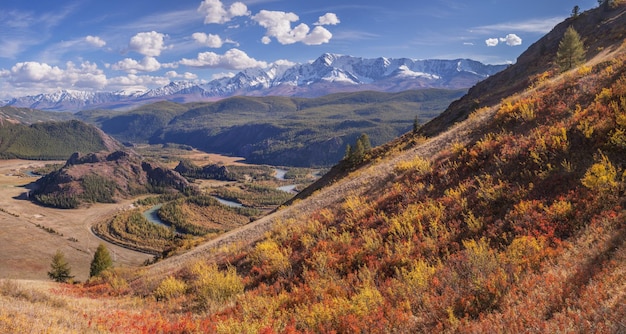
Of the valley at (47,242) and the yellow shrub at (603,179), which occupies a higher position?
the yellow shrub at (603,179)

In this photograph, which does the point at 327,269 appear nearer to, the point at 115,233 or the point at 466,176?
the point at 466,176

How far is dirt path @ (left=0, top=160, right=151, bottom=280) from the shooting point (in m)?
108

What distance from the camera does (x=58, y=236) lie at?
14550cm

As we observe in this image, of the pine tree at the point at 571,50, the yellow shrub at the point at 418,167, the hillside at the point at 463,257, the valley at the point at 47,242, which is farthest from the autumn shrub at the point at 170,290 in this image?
the valley at the point at 47,242

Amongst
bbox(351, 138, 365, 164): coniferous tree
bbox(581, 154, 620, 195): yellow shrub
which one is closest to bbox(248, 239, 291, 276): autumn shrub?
bbox(581, 154, 620, 195): yellow shrub

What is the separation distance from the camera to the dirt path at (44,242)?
353ft

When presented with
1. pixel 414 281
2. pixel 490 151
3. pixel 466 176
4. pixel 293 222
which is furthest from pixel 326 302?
pixel 293 222

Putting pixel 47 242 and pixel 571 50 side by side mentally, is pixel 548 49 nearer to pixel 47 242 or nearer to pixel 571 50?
pixel 571 50

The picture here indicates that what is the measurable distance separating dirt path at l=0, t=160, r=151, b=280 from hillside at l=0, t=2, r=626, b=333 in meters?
106

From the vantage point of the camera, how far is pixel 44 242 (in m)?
134

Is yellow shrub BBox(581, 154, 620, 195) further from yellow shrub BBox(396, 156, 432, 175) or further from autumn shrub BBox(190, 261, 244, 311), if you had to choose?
autumn shrub BBox(190, 261, 244, 311)

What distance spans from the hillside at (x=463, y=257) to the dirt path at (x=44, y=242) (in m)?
106

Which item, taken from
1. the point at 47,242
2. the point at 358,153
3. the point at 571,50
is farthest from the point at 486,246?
the point at 47,242

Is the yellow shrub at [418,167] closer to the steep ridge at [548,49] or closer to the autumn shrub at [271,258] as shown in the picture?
the autumn shrub at [271,258]
